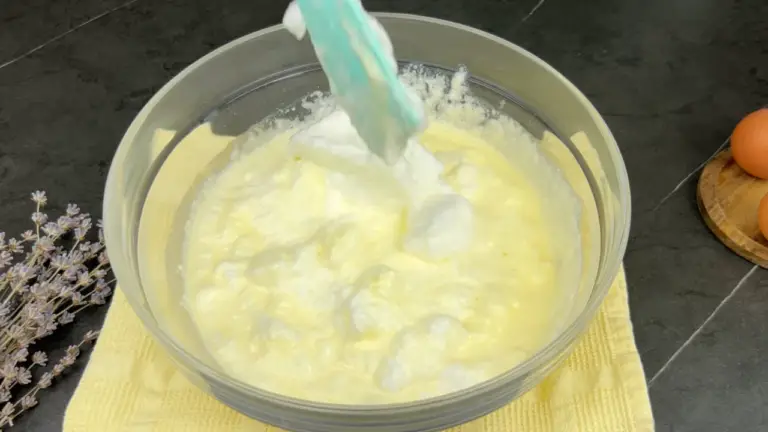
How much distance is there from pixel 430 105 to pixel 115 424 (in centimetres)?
70

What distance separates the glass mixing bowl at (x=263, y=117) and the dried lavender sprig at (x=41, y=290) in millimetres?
142

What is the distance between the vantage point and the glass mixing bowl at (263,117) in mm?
823

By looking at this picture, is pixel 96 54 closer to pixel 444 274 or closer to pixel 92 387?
pixel 92 387

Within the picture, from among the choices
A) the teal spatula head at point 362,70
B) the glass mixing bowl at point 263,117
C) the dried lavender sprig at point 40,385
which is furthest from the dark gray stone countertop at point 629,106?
the teal spatula head at point 362,70

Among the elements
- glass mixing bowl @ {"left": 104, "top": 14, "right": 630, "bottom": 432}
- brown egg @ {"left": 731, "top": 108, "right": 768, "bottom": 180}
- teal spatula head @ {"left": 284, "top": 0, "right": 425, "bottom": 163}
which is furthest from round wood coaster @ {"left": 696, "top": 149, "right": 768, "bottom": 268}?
teal spatula head @ {"left": 284, "top": 0, "right": 425, "bottom": 163}

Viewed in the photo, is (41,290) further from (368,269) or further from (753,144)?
(753,144)

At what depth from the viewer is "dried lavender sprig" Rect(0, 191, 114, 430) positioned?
1.04m

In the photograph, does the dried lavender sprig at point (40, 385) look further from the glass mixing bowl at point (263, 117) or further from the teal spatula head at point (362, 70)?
the teal spatula head at point (362, 70)

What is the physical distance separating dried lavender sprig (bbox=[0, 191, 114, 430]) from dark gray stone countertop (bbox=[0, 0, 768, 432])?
33mm

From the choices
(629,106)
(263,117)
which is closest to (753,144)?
(629,106)

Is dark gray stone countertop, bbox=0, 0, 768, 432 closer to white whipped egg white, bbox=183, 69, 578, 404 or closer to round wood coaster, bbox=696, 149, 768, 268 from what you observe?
round wood coaster, bbox=696, 149, 768, 268

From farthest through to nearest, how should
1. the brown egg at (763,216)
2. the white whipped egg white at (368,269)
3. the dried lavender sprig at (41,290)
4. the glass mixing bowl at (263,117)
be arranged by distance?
the brown egg at (763,216)
the dried lavender sprig at (41,290)
the white whipped egg white at (368,269)
the glass mixing bowl at (263,117)

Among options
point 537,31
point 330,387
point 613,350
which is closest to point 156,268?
point 330,387

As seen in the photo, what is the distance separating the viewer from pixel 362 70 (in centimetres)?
93
